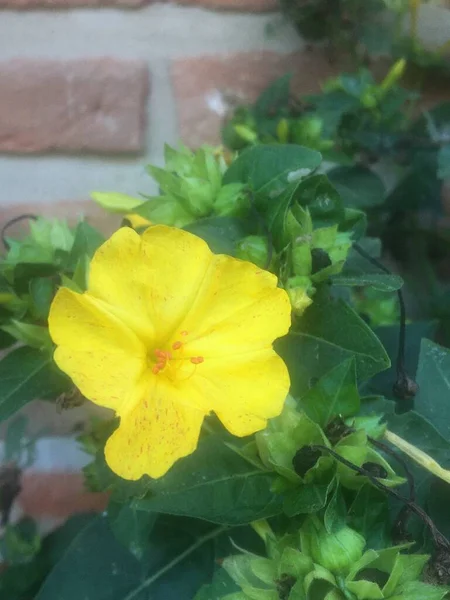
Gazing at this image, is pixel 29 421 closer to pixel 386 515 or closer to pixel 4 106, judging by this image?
pixel 4 106

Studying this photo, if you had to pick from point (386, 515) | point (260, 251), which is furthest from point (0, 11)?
point (386, 515)

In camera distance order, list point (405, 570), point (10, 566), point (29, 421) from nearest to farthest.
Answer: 1. point (405, 570)
2. point (10, 566)
3. point (29, 421)

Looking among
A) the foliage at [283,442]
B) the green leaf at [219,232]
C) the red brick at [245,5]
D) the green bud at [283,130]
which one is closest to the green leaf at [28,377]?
the foliage at [283,442]

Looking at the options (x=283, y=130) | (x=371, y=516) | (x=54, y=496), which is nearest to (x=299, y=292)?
(x=371, y=516)

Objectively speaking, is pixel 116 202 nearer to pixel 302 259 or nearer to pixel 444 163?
pixel 302 259

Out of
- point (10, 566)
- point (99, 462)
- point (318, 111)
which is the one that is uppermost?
point (318, 111)

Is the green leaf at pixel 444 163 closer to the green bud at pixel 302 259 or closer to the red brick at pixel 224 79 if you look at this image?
the red brick at pixel 224 79

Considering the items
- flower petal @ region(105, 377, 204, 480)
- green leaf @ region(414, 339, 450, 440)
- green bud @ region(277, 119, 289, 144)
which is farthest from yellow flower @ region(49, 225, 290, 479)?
green bud @ region(277, 119, 289, 144)
